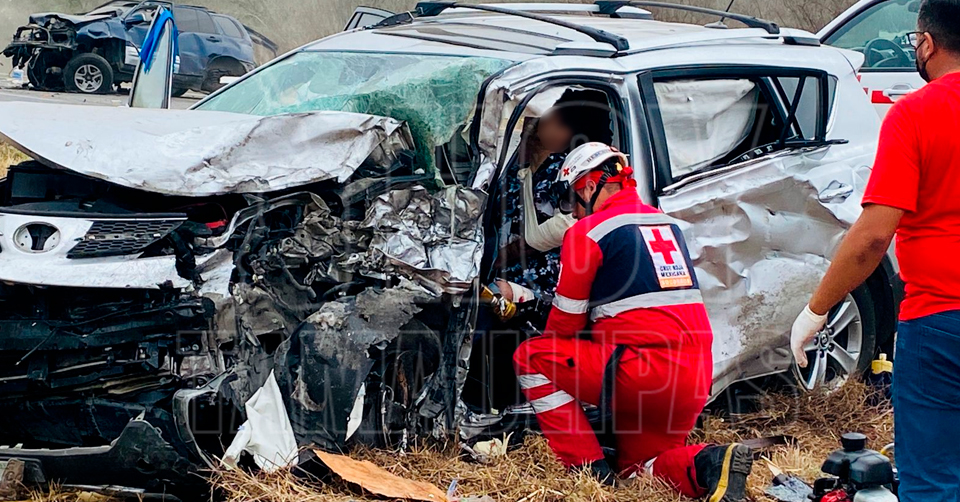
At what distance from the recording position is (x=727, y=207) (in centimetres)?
416

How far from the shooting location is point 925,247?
2.77m

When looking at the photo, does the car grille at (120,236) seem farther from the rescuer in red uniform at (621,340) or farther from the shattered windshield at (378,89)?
the rescuer in red uniform at (621,340)

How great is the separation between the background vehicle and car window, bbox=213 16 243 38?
1309cm

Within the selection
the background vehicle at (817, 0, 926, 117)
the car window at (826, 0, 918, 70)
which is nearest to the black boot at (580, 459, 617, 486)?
the background vehicle at (817, 0, 926, 117)

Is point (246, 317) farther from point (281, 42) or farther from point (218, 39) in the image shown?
point (281, 42)

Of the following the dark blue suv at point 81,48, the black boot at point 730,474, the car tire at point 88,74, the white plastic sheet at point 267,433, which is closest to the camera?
the white plastic sheet at point 267,433

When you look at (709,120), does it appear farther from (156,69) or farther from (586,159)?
(156,69)

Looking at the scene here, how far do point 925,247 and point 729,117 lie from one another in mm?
1761

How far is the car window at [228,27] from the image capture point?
18.3 metres

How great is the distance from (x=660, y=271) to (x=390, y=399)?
1108 mm

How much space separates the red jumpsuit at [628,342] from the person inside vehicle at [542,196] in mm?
338

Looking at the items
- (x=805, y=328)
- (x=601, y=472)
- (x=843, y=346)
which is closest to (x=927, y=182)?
(x=805, y=328)

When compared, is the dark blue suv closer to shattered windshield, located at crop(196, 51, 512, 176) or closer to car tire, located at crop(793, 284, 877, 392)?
shattered windshield, located at crop(196, 51, 512, 176)

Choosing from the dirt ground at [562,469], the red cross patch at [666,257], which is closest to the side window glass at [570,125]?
the red cross patch at [666,257]
